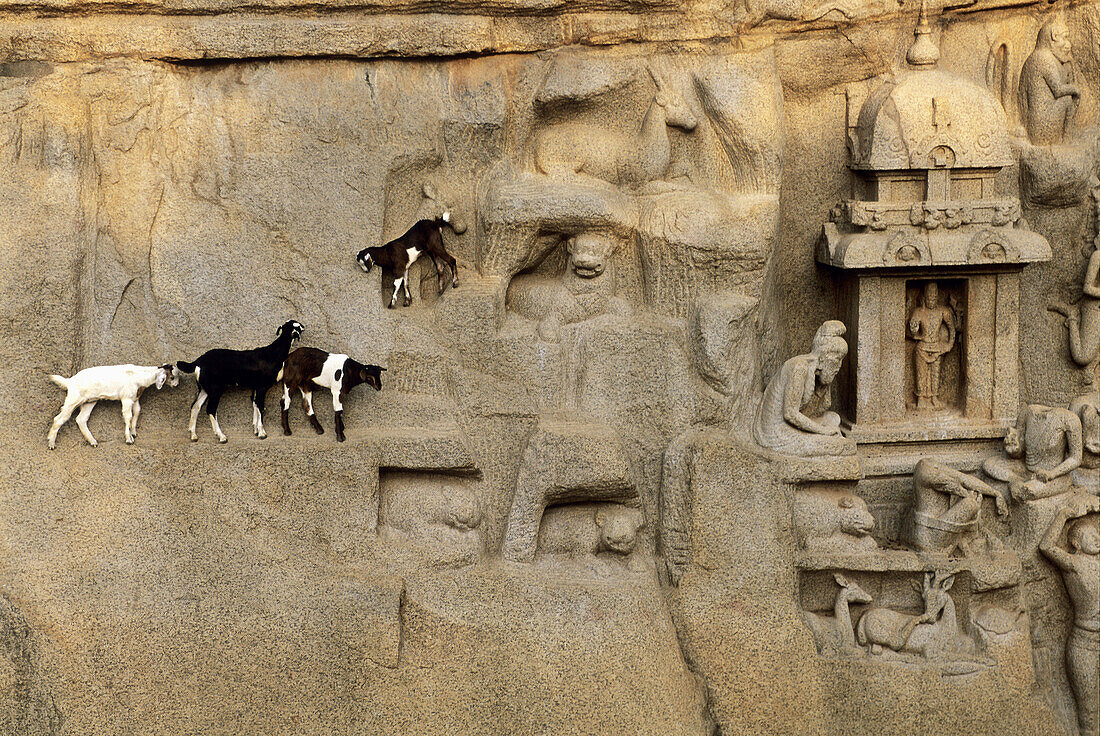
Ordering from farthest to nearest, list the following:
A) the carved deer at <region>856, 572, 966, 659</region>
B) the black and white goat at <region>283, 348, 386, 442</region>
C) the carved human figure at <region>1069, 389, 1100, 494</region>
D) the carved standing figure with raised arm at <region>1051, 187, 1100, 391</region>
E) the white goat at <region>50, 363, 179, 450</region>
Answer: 1. the carved standing figure with raised arm at <region>1051, 187, 1100, 391</region>
2. the carved human figure at <region>1069, 389, 1100, 494</region>
3. the carved deer at <region>856, 572, 966, 659</region>
4. the black and white goat at <region>283, 348, 386, 442</region>
5. the white goat at <region>50, 363, 179, 450</region>

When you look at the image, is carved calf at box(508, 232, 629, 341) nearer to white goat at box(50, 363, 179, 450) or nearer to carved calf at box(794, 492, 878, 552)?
carved calf at box(794, 492, 878, 552)

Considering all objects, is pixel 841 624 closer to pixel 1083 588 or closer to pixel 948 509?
pixel 948 509

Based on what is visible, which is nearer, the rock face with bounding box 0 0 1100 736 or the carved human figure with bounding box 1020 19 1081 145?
the rock face with bounding box 0 0 1100 736

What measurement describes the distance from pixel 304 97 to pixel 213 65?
57 centimetres

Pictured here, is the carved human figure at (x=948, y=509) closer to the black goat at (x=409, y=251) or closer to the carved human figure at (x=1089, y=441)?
the carved human figure at (x=1089, y=441)

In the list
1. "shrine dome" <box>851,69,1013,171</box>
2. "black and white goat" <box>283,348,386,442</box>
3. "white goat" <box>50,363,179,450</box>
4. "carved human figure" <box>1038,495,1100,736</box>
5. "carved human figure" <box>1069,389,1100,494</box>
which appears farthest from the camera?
"carved human figure" <box>1069,389,1100,494</box>

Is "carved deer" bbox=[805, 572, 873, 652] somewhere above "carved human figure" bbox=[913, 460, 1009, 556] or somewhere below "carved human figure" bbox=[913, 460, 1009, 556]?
below

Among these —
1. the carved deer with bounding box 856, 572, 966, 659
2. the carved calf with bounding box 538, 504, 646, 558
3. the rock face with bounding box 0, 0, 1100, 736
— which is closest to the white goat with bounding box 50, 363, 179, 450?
the rock face with bounding box 0, 0, 1100, 736

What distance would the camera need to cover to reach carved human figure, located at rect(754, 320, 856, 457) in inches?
336

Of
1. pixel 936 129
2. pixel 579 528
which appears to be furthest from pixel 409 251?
pixel 936 129

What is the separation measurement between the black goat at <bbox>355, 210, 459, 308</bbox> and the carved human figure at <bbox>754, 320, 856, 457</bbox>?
2.09m

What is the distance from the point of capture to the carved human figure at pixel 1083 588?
342 inches

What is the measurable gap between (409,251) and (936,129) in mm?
3240

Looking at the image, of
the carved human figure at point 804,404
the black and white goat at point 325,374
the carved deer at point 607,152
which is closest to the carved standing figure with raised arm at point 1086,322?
the carved human figure at point 804,404
